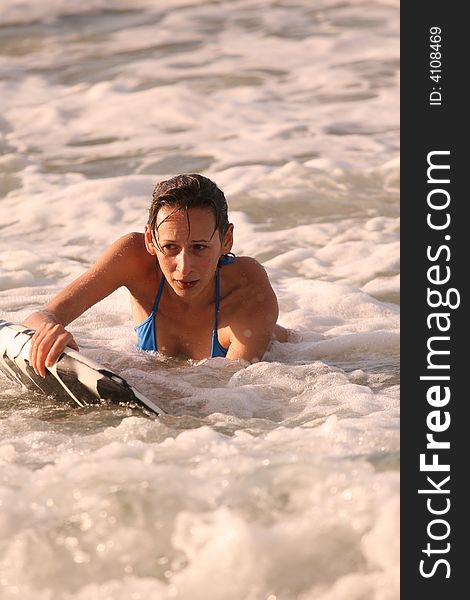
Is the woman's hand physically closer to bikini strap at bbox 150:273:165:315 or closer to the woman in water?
the woman in water

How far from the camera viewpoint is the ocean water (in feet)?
9.93

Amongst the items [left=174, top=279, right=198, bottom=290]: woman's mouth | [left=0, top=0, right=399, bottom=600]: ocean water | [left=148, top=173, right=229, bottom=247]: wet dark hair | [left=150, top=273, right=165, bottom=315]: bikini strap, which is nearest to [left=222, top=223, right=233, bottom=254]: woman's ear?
[left=148, top=173, right=229, bottom=247]: wet dark hair

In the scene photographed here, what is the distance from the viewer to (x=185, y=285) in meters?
4.39

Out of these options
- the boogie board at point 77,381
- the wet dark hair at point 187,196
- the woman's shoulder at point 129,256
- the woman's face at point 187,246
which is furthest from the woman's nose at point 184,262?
the boogie board at point 77,381

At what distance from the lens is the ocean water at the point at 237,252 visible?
9.93ft

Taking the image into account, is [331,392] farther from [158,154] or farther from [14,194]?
[158,154]

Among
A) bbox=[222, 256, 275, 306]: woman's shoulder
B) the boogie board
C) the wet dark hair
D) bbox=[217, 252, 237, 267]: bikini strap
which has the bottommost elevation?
the boogie board

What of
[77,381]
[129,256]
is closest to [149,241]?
[129,256]

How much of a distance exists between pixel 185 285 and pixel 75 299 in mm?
503

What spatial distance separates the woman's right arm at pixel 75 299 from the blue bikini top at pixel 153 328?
0.66 ft

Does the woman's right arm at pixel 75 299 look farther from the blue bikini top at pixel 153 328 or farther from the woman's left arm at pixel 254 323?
→ the woman's left arm at pixel 254 323

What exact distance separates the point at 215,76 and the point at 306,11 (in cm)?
335

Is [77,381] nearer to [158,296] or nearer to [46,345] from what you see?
[46,345]

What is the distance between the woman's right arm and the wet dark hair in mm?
344
